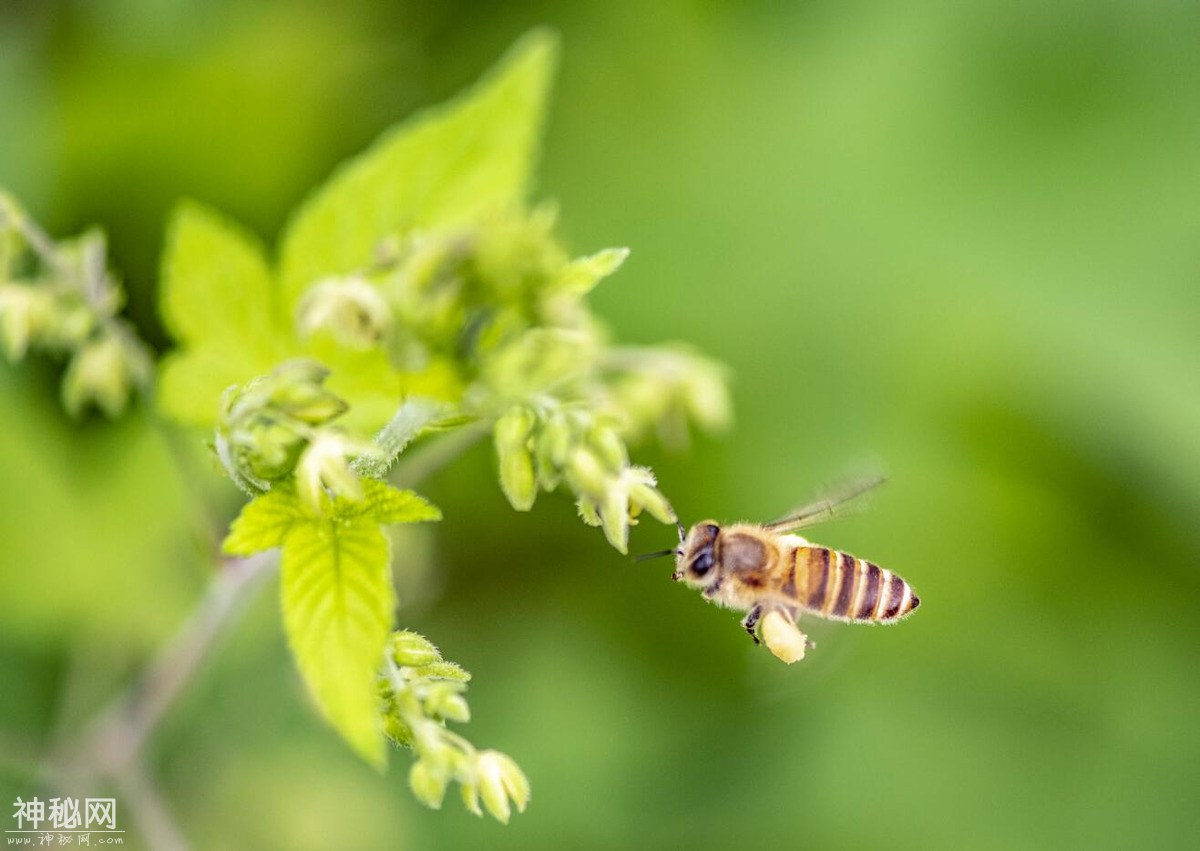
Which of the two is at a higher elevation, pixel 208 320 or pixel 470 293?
pixel 208 320

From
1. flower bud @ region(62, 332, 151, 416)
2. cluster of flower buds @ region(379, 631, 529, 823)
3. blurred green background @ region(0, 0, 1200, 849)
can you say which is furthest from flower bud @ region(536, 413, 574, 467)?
blurred green background @ region(0, 0, 1200, 849)

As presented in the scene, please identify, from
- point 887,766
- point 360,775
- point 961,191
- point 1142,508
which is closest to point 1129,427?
point 1142,508

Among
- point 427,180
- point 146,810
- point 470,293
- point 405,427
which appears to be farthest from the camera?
point 146,810

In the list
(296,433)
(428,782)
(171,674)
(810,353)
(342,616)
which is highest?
(810,353)

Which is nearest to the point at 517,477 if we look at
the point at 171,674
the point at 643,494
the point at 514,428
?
the point at 514,428

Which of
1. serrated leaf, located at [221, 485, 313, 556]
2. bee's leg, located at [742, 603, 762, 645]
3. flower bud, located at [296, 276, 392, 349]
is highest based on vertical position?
flower bud, located at [296, 276, 392, 349]

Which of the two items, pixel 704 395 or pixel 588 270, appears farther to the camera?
pixel 704 395

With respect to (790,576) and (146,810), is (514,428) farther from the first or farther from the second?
(146,810)

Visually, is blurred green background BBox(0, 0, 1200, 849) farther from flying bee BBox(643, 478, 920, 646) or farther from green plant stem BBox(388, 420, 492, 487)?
flying bee BBox(643, 478, 920, 646)
